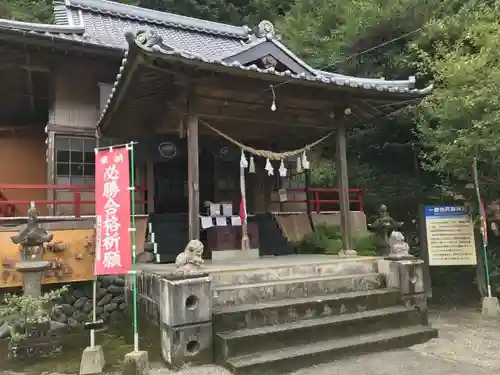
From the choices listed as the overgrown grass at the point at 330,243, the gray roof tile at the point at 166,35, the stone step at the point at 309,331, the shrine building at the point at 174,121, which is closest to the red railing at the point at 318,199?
the shrine building at the point at 174,121

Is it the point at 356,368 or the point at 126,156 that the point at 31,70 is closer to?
the point at 126,156

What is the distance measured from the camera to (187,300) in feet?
19.1

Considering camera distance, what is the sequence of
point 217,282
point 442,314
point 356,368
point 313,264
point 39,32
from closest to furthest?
point 356,368 → point 217,282 → point 313,264 → point 442,314 → point 39,32

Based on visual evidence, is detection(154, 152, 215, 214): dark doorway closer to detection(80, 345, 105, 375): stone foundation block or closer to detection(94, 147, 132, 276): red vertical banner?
detection(94, 147, 132, 276): red vertical banner

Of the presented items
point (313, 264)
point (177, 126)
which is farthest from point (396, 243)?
point (177, 126)

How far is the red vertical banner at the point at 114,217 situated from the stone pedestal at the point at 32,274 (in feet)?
6.67

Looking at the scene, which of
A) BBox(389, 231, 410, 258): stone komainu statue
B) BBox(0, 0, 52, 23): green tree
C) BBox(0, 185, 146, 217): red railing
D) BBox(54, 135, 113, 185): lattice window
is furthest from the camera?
BBox(0, 0, 52, 23): green tree

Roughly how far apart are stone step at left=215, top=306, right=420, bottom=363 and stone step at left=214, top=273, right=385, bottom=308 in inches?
22.3

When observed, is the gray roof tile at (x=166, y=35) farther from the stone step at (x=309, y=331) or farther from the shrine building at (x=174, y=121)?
the stone step at (x=309, y=331)

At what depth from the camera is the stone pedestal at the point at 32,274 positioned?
7.29m

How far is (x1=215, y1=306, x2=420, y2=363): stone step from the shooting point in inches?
224

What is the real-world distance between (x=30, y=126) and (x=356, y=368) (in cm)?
1275

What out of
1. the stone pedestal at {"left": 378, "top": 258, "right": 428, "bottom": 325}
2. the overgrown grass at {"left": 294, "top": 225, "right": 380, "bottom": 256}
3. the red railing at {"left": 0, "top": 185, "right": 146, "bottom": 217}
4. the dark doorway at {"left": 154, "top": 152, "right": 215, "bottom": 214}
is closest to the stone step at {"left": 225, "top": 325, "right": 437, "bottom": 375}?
the stone pedestal at {"left": 378, "top": 258, "right": 428, "bottom": 325}

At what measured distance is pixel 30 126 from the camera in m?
13.7
